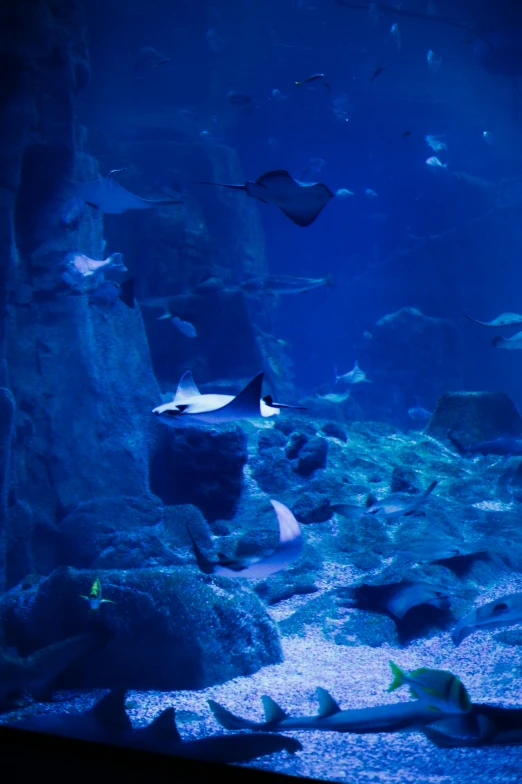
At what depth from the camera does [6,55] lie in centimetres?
733

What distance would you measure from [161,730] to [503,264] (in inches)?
1091

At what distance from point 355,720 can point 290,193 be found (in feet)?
10.0

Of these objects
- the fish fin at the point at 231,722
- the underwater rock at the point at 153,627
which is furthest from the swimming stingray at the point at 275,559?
the underwater rock at the point at 153,627

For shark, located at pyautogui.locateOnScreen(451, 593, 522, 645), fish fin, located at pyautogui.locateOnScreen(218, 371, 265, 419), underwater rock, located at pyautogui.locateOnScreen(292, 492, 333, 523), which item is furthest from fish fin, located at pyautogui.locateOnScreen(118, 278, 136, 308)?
shark, located at pyautogui.locateOnScreen(451, 593, 522, 645)

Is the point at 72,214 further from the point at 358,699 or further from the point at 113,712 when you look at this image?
the point at 358,699

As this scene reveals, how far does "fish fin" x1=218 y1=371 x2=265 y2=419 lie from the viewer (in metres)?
2.54

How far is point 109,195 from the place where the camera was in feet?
18.8

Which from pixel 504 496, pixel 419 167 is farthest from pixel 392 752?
pixel 419 167

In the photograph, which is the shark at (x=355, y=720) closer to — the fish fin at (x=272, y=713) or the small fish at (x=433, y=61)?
the fish fin at (x=272, y=713)

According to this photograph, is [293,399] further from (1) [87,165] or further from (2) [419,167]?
(2) [419,167]

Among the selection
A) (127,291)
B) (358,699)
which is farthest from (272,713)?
(127,291)

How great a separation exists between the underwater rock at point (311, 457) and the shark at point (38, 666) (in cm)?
545

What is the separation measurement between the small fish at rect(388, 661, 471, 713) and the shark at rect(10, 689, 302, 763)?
0.54 meters

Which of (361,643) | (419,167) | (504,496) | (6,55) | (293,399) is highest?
(419,167)
